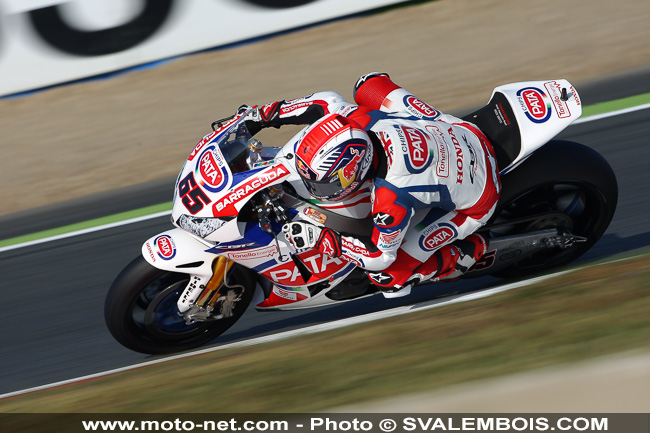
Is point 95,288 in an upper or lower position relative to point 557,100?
lower

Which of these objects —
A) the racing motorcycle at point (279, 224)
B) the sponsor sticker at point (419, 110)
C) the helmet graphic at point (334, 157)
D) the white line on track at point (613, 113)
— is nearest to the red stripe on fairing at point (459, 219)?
the racing motorcycle at point (279, 224)

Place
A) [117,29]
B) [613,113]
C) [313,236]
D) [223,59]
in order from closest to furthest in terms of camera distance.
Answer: [313,236], [613,113], [117,29], [223,59]

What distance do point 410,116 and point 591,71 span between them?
181 inches

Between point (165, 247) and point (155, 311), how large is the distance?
1.67 feet

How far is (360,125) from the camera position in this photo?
14.7ft

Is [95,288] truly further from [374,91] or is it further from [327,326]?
[374,91]

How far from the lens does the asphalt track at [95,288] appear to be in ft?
18.2

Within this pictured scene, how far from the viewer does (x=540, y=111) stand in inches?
189

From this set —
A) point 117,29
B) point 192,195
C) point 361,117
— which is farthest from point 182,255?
point 117,29

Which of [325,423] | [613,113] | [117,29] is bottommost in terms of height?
[325,423]

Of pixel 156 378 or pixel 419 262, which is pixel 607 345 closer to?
pixel 419 262

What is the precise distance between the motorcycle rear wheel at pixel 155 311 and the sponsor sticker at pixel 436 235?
1138 millimetres

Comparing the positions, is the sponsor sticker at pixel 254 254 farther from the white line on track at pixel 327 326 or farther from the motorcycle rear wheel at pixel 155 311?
the white line on track at pixel 327 326

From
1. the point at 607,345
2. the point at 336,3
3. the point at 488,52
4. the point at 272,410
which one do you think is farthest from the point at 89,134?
the point at 607,345
